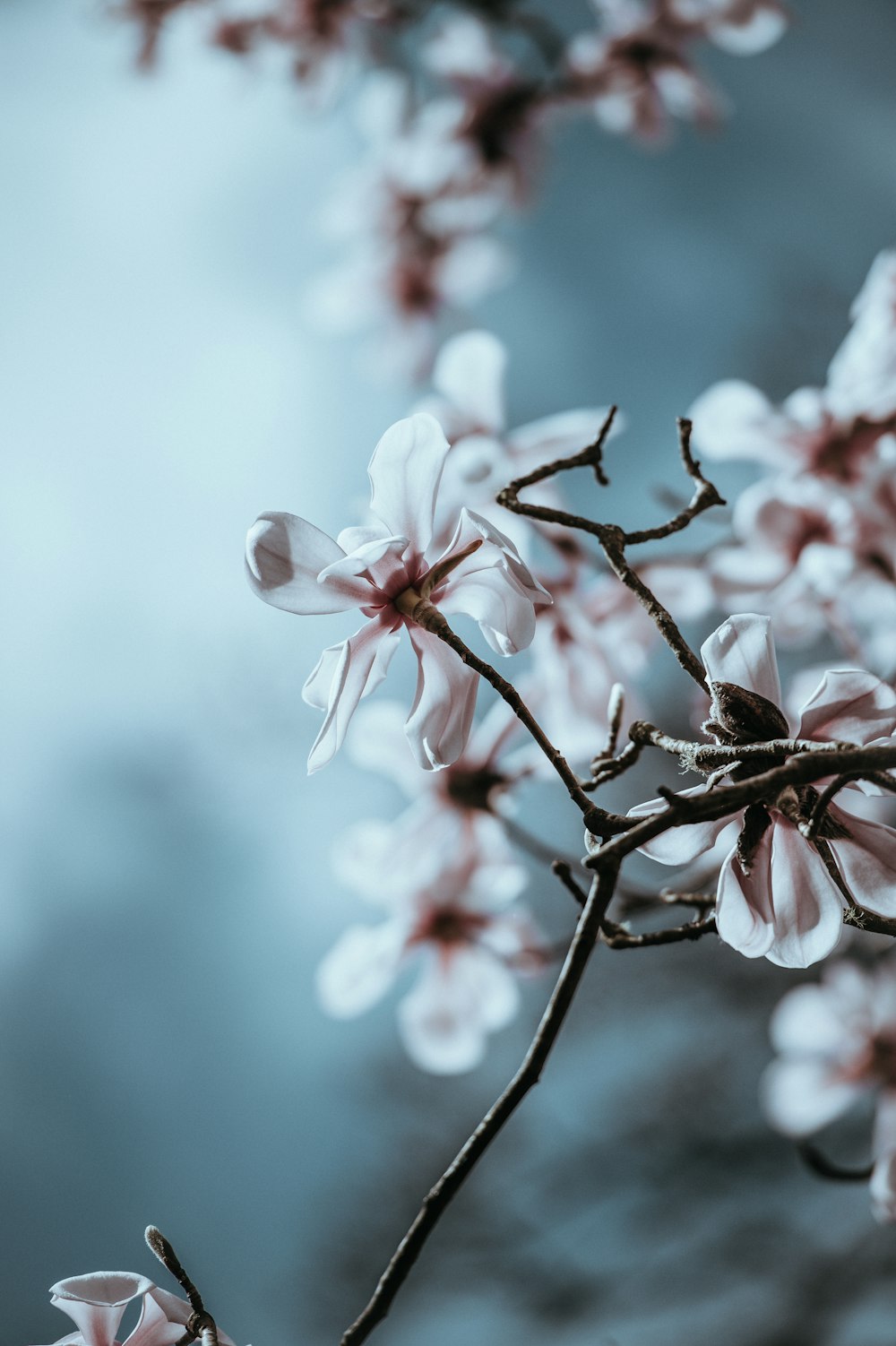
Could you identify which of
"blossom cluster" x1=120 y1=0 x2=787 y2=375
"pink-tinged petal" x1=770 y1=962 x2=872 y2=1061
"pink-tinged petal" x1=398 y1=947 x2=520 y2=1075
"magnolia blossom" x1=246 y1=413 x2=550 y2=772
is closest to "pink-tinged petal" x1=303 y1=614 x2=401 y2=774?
"magnolia blossom" x1=246 y1=413 x2=550 y2=772

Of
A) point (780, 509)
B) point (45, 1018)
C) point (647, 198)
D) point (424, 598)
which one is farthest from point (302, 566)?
point (45, 1018)

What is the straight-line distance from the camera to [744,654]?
196 millimetres

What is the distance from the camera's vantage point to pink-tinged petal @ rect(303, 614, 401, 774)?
0.66 ft

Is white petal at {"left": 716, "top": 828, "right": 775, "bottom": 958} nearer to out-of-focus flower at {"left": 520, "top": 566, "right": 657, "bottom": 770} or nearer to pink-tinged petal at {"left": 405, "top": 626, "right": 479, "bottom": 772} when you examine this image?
pink-tinged petal at {"left": 405, "top": 626, "right": 479, "bottom": 772}

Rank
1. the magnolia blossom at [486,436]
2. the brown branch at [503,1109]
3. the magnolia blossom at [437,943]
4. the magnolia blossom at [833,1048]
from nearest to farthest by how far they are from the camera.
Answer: the brown branch at [503,1109]
the magnolia blossom at [486,436]
the magnolia blossom at [437,943]
the magnolia blossom at [833,1048]

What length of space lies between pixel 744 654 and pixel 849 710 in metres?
0.02

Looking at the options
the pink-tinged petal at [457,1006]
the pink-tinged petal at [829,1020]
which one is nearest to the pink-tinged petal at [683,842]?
the pink-tinged petal at [457,1006]

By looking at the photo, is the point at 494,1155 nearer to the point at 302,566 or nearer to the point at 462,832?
the point at 462,832

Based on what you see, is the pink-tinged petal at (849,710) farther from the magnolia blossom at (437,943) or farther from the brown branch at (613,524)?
the magnolia blossom at (437,943)

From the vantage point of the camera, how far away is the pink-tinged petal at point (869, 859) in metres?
0.19

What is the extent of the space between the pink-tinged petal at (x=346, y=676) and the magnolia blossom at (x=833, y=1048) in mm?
598

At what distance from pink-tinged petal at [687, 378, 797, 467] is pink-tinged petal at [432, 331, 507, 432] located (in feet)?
0.31

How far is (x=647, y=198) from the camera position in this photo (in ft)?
3.50

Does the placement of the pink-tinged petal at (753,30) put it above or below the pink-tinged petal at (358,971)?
above
